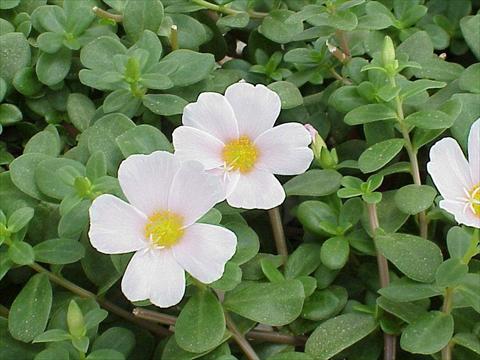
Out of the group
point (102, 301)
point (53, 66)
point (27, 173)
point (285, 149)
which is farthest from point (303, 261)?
point (53, 66)

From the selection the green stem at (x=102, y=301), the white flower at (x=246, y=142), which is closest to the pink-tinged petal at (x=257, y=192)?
the white flower at (x=246, y=142)

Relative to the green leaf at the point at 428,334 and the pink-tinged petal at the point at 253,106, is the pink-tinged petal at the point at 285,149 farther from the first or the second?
the green leaf at the point at 428,334

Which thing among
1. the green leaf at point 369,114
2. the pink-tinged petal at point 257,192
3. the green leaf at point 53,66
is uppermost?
the green leaf at point 369,114

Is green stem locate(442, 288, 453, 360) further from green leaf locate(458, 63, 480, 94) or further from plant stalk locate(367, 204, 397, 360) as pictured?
green leaf locate(458, 63, 480, 94)

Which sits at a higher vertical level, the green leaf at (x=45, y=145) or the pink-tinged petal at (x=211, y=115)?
the pink-tinged petal at (x=211, y=115)

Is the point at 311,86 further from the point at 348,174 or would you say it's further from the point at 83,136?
the point at 83,136

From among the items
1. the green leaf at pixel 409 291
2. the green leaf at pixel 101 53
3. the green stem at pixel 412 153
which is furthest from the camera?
the green leaf at pixel 101 53

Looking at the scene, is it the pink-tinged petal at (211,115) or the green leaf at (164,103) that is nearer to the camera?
the pink-tinged petal at (211,115)

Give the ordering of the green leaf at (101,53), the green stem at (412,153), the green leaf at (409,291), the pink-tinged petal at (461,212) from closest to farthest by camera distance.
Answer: the pink-tinged petal at (461,212) < the green leaf at (409,291) < the green stem at (412,153) < the green leaf at (101,53)
